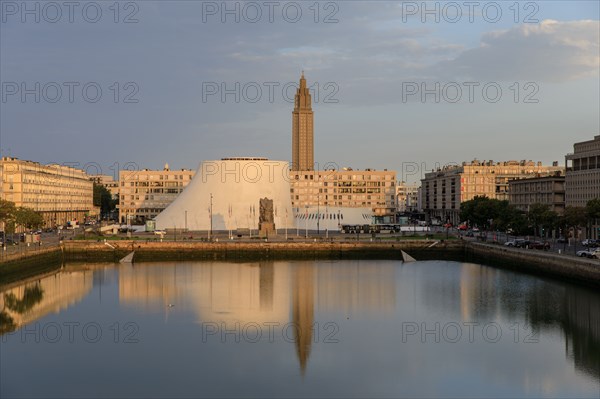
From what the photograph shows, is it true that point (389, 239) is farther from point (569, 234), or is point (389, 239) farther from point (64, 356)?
point (64, 356)

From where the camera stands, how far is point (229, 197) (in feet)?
249

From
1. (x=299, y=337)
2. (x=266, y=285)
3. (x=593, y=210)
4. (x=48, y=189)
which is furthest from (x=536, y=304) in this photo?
(x=48, y=189)

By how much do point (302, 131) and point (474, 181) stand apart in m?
33.4

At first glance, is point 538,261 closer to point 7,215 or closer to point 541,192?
point 541,192

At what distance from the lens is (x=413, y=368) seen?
23203 millimetres

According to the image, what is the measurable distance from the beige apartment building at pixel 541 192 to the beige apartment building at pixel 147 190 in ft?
132

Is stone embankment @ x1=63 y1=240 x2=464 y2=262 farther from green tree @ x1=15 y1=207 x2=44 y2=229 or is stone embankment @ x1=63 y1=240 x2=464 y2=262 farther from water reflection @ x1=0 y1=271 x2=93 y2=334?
water reflection @ x1=0 y1=271 x2=93 y2=334

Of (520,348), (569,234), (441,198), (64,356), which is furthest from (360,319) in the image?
(441,198)

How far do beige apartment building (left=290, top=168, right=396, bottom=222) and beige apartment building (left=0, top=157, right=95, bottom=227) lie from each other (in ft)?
94.4

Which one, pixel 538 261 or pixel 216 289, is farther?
pixel 538 261

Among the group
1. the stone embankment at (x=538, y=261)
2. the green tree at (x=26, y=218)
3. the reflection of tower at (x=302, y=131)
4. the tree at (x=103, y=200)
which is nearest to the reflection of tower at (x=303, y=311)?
the stone embankment at (x=538, y=261)

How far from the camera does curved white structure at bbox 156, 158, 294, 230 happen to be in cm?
7469

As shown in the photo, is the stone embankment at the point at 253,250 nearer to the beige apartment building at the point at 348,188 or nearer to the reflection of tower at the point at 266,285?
the reflection of tower at the point at 266,285

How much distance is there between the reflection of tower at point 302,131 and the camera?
124 metres
